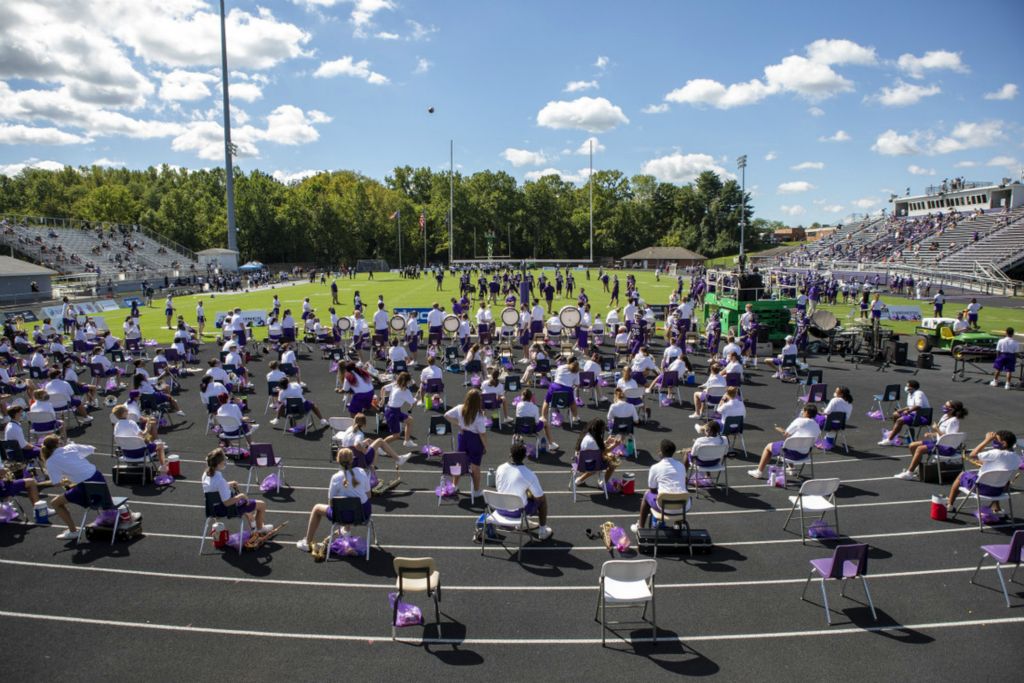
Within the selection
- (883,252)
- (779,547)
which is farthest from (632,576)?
(883,252)

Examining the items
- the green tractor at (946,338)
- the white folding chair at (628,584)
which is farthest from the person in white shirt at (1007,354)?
the white folding chair at (628,584)

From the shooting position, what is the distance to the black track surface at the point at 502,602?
6.01m

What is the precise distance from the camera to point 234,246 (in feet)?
223

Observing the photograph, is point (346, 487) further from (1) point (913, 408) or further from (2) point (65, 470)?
(1) point (913, 408)

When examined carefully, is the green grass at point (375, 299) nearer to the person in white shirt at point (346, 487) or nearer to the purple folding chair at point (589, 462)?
the person in white shirt at point (346, 487)

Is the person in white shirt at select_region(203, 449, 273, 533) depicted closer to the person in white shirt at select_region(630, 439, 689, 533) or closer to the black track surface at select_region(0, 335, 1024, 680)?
the black track surface at select_region(0, 335, 1024, 680)

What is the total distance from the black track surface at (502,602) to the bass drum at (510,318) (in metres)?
13.9

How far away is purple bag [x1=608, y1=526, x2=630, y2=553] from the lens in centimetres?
822

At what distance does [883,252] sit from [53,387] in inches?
3029

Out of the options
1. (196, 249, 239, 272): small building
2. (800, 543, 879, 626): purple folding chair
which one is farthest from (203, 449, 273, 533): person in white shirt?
(196, 249, 239, 272): small building

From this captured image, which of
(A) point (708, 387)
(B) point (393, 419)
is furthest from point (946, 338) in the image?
(B) point (393, 419)

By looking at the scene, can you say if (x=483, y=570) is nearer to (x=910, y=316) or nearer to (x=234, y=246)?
(x=910, y=316)

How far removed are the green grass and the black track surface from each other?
908 inches

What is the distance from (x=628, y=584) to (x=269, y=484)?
672cm
